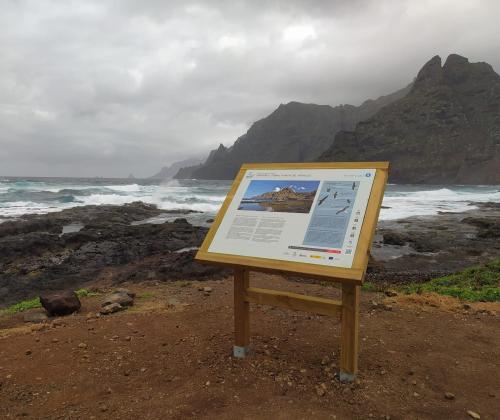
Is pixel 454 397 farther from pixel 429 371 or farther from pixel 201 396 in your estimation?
pixel 201 396

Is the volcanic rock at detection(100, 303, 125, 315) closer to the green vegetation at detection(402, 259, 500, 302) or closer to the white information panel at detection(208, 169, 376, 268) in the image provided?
the white information panel at detection(208, 169, 376, 268)

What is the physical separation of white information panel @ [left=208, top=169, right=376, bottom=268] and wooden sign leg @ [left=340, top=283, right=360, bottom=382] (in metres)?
0.42

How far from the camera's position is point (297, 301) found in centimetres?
399

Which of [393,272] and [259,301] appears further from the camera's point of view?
[393,272]

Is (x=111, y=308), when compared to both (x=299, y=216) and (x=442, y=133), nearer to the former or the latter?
(x=299, y=216)

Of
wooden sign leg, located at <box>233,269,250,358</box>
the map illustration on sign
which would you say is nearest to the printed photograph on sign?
the map illustration on sign

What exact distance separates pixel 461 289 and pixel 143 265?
7.89m

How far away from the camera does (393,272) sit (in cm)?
1064

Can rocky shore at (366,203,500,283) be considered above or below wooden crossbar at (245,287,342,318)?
below

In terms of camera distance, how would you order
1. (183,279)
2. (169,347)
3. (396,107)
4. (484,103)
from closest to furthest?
(169,347), (183,279), (484,103), (396,107)

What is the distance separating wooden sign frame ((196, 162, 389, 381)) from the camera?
3.39 m

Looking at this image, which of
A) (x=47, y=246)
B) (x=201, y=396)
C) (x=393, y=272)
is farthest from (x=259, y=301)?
(x=47, y=246)

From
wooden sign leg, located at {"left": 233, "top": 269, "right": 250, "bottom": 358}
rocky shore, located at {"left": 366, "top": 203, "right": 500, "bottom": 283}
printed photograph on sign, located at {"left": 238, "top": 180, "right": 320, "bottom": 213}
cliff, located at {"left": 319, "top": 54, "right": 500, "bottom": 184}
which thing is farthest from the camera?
cliff, located at {"left": 319, "top": 54, "right": 500, "bottom": 184}

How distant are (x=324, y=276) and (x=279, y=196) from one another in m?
1.11
